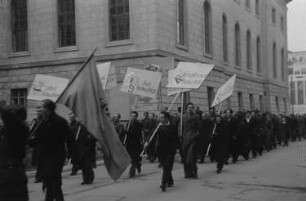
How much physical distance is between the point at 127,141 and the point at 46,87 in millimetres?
3587

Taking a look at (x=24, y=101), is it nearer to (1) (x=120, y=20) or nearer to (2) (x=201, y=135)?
(1) (x=120, y=20)

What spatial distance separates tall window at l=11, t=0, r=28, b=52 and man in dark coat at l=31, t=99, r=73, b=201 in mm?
24329

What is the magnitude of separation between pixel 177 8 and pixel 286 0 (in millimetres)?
31485

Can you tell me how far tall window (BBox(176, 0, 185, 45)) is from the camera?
3011 cm


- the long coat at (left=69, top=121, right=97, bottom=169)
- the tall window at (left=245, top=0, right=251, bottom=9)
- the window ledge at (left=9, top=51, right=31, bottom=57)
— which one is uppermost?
the tall window at (left=245, top=0, right=251, bottom=9)

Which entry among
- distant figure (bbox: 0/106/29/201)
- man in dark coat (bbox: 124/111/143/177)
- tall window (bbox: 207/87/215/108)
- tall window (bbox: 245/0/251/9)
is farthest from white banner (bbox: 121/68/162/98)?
tall window (bbox: 245/0/251/9)

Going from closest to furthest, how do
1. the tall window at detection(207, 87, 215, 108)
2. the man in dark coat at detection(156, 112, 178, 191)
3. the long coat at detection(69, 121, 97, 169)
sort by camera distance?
the man in dark coat at detection(156, 112, 178, 191) → the long coat at detection(69, 121, 97, 169) → the tall window at detection(207, 87, 215, 108)

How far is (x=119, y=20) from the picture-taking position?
28203 mm

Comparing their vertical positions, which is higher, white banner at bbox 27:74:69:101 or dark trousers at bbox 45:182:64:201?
white banner at bbox 27:74:69:101

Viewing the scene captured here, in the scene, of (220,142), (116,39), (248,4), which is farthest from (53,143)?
(248,4)

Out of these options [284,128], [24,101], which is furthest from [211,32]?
[24,101]

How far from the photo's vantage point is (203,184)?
12.0 m

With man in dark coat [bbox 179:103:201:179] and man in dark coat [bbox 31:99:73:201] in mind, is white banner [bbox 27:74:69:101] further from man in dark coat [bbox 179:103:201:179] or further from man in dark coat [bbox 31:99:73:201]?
man in dark coat [bbox 31:99:73:201]

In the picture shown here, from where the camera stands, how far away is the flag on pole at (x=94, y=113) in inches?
363
